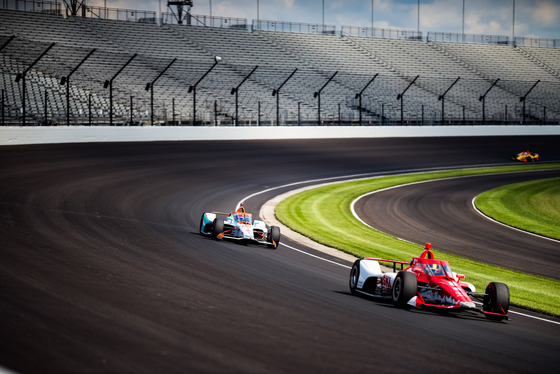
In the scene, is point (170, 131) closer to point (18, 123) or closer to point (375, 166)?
point (18, 123)

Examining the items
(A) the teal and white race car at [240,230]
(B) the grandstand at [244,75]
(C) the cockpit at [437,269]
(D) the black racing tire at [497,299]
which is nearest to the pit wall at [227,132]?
(B) the grandstand at [244,75]

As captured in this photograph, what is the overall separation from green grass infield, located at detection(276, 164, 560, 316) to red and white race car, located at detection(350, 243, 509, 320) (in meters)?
1.52

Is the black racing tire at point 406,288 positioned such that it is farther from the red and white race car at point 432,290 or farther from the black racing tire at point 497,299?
the black racing tire at point 497,299

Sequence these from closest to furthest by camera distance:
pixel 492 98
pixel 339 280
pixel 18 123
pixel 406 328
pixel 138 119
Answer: pixel 406 328 → pixel 339 280 → pixel 18 123 → pixel 138 119 → pixel 492 98


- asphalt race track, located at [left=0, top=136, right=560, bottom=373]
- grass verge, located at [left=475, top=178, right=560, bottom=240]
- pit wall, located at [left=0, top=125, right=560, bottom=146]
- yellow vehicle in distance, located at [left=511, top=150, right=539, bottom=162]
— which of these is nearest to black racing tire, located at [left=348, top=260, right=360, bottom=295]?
asphalt race track, located at [left=0, top=136, right=560, bottom=373]

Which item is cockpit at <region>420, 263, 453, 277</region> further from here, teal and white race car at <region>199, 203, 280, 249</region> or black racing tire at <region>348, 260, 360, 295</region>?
teal and white race car at <region>199, 203, 280, 249</region>

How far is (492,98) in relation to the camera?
6312cm

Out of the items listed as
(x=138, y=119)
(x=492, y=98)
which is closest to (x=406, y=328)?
(x=138, y=119)

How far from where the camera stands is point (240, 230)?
52.0ft

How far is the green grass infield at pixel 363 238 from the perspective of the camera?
42.3 ft

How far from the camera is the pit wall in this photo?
3158 cm

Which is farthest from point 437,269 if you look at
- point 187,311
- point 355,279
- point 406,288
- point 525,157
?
point 525,157

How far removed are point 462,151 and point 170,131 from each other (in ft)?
62.9

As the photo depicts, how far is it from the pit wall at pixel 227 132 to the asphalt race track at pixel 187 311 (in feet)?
38.3
